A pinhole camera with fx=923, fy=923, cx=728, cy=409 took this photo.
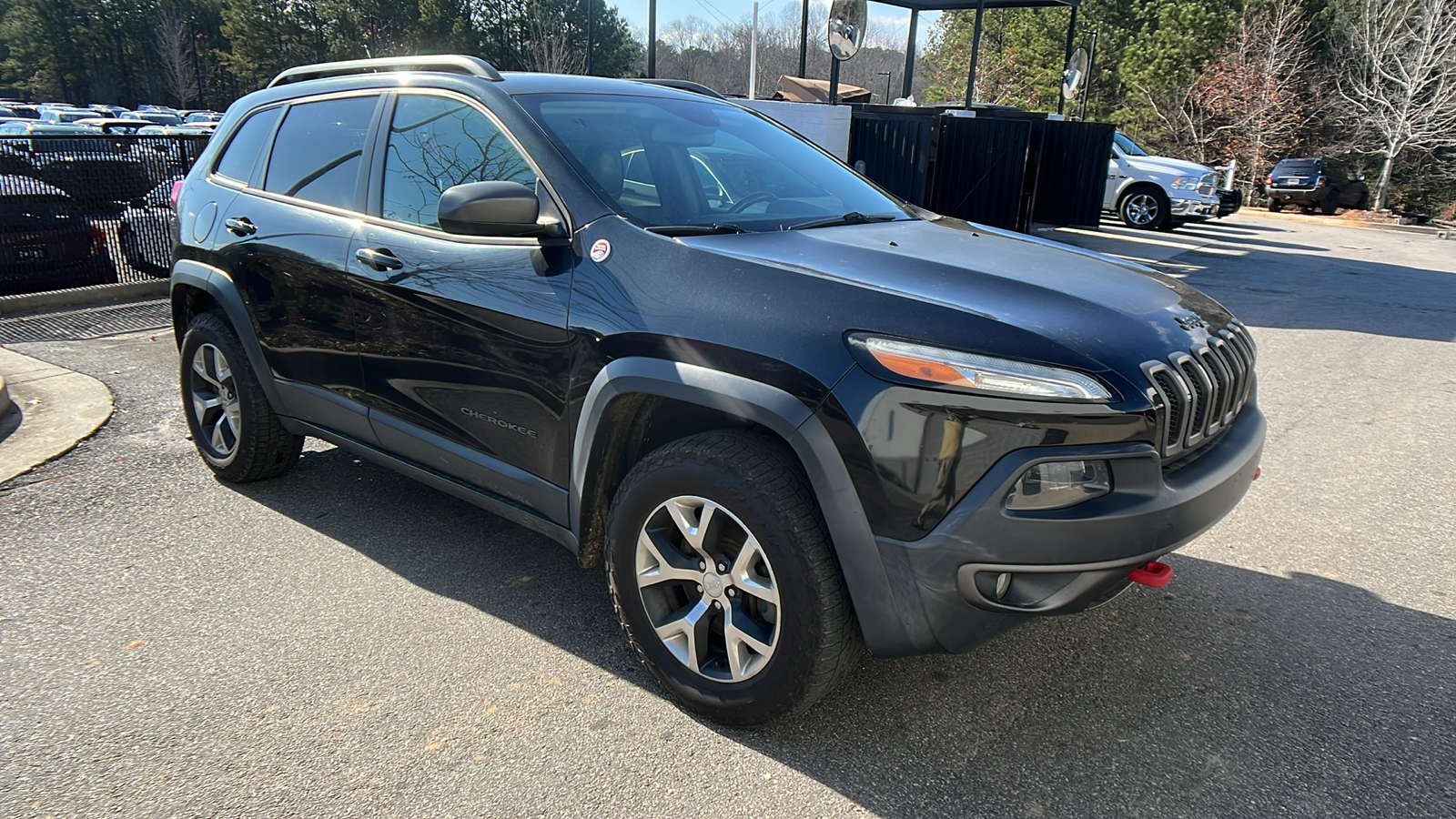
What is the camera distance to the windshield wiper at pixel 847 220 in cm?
319

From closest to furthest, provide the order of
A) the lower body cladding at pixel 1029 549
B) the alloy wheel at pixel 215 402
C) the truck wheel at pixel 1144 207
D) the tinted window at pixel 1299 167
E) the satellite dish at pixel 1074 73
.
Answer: the lower body cladding at pixel 1029 549, the alloy wheel at pixel 215 402, the truck wheel at pixel 1144 207, the satellite dish at pixel 1074 73, the tinted window at pixel 1299 167

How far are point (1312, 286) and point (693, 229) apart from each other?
1162 cm

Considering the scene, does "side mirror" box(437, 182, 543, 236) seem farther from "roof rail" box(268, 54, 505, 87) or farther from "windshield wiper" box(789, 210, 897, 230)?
"windshield wiper" box(789, 210, 897, 230)

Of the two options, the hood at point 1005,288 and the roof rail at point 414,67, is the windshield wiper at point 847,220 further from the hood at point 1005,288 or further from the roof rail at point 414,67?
the roof rail at point 414,67

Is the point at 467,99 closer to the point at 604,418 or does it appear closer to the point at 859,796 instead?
the point at 604,418

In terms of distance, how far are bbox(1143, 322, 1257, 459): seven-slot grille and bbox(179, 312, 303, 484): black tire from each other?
3.66 m

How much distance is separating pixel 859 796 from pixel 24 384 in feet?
20.0

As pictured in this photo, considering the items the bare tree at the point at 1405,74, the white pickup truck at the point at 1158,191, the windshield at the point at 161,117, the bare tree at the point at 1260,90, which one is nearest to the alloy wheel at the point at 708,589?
the white pickup truck at the point at 1158,191

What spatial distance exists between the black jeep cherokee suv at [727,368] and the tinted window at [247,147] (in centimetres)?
25

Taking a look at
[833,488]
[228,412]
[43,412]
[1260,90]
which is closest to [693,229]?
[833,488]

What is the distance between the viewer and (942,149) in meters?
13.5

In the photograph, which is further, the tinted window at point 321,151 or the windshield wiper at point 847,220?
the tinted window at point 321,151

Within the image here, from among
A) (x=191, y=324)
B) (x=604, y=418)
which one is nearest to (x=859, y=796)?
(x=604, y=418)

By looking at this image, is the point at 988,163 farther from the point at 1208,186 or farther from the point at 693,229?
the point at 693,229
